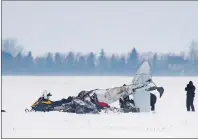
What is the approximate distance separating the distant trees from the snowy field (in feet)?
0.54

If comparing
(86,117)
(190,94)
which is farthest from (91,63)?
(190,94)

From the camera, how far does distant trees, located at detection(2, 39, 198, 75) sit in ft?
30.0

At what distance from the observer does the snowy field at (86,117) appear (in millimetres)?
8398

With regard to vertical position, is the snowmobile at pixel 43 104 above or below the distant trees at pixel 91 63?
below

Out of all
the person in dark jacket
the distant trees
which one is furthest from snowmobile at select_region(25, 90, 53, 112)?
the person in dark jacket

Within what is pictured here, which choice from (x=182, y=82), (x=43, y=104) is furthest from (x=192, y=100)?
(x=43, y=104)

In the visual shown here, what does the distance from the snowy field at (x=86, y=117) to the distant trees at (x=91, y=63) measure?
164mm

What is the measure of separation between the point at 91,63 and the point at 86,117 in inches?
38.6

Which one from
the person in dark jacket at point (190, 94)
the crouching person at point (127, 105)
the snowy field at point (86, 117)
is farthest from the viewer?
the person in dark jacket at point (190, 94)

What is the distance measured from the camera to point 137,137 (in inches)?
322

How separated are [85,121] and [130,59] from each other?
1300 mm

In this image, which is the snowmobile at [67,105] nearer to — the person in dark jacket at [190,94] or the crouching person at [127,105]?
the crouching person at [127,105]

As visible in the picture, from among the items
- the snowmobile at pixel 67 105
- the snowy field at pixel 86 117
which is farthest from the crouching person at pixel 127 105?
the snowmobile at pixel 67 105

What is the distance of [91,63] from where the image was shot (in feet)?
30.2
